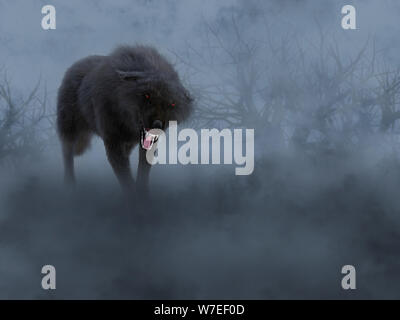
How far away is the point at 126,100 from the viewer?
4.63 meters

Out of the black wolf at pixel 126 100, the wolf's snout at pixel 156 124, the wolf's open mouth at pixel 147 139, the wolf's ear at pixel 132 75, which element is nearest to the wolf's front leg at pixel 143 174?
the black wolf at pixel 126 100

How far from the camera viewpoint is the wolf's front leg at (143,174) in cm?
486

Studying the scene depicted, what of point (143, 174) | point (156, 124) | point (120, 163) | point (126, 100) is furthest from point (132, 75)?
point (143, 174)

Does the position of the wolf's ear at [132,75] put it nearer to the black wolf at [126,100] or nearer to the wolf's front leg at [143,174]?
the black wolf at [126,100]

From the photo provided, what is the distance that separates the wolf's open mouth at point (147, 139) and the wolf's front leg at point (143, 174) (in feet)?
0.51

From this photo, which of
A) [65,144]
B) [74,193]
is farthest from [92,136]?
[74,193]

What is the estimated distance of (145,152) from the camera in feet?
15.9

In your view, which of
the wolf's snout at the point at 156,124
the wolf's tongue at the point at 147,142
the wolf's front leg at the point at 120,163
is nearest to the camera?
the wolf's snout at the point at 156,124

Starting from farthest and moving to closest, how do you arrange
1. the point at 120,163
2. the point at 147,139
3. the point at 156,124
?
the point at 120,163 < the point at 147,139 < the point at 156,124

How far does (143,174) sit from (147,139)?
0.45 m

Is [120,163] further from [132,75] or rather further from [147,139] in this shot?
[132,75]

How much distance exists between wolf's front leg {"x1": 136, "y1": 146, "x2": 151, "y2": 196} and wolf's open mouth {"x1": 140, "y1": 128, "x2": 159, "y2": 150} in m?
0.16

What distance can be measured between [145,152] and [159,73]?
0.80 meters

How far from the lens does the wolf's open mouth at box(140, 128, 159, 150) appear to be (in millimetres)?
4552
